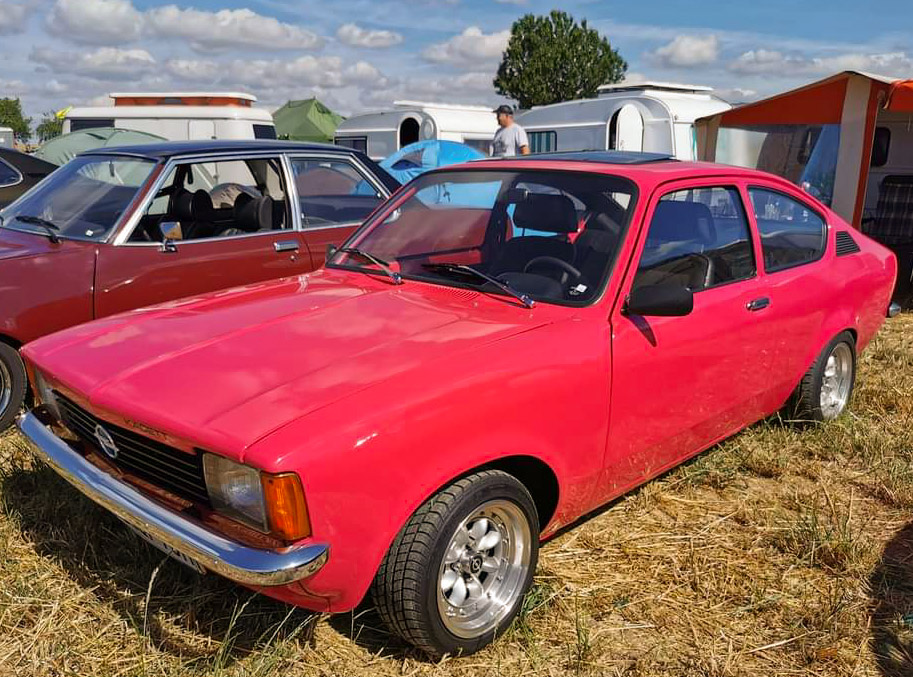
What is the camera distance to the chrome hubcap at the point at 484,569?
8.15 feet

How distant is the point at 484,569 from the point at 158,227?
331 cm

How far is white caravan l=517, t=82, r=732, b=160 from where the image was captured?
12.7 meters

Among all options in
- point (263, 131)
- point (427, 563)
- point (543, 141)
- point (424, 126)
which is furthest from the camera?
point (424, 126)

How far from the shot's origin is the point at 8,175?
7.59 metres

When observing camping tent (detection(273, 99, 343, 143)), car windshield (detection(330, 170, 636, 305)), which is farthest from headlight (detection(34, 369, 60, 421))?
camping tent (detection(273, 99, 343, 143))

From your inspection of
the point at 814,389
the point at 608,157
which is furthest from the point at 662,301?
the point at 814,389

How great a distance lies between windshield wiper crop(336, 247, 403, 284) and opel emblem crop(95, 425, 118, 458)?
1292 millimetres

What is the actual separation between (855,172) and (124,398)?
8.87m

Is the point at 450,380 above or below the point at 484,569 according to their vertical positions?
above

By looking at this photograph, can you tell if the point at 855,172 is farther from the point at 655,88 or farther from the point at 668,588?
the point at 668,588

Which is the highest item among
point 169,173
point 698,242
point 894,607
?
point 169,173

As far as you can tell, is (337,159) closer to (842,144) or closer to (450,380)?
(450,380)

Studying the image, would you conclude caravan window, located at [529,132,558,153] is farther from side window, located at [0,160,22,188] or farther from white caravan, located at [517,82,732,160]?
side window, located at [0,160,22,188]

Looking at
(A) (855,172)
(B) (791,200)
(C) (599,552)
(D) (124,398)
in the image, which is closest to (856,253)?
(B) (791,200)
